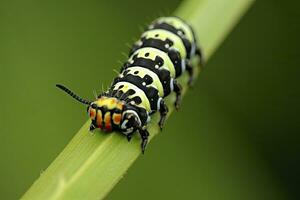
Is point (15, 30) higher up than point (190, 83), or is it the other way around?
point (190, 83)

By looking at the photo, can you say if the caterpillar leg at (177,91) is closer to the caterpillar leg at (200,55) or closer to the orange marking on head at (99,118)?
the caterpillar leg at (200,55)

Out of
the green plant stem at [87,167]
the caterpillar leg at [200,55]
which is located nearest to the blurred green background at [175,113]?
the caterpillar leg at [200,55]

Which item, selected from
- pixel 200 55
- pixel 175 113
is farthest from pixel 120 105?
Result: pixel 175 113

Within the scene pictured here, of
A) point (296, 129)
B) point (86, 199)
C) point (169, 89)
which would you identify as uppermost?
point (296, 129)

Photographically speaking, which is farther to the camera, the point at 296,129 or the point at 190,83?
the point at 296,129

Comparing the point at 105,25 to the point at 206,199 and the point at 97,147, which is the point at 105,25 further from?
the point at 97,147

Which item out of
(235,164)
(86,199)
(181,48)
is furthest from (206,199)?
(86,199)

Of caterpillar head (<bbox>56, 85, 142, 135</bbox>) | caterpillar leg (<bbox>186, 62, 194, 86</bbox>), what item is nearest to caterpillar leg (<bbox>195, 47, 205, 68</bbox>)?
caterpillar leg (<bbox>186, 62, 194, 86</bbox>)

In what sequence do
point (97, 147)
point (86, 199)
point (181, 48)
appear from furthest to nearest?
1. point (181, 48)
2. point (97, 147)
3. point (86, 199)
